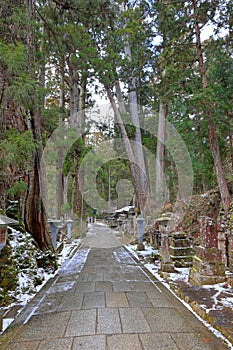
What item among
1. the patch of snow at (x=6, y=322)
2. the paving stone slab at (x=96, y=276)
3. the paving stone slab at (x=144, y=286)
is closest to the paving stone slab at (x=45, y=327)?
the patch of snow at (x=6, y=322)

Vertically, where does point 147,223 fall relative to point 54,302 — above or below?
above

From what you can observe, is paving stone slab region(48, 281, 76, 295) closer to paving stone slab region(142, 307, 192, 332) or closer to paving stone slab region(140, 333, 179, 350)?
paving stone slab region(142, 307, 192, 332)

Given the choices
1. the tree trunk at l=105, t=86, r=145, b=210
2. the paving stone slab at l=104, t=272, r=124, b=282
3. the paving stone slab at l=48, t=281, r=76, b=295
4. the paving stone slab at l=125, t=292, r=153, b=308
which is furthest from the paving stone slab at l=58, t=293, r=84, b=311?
the tree trunk at l=105, t=86, r=145, b=210

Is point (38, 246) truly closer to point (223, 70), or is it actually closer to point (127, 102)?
point (223, 70)

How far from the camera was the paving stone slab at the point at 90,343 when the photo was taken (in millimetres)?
2453

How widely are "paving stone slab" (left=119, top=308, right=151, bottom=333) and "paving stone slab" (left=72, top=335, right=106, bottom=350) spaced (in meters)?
0.32

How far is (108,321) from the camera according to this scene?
3.05m

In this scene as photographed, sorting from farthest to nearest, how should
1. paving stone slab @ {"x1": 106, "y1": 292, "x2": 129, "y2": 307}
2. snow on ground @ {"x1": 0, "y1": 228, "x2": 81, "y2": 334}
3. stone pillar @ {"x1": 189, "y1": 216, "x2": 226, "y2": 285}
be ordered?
1. stone pillar @ {"x1": 189, "y1": 216, "x2": 226, "y2": 285}
2. snow on ground @ {"x1": 0, "y1": 228, "x2": 81, "y2": 334}
3. paving stone slab @ {"x1": 106, "y1": 292, "x2": 129, "y2": 307}

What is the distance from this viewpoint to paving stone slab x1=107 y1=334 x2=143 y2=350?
2445 millimetres

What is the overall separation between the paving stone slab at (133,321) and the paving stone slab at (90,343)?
1.05 feet

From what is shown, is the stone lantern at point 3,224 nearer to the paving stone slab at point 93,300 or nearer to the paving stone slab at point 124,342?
the paving stone slab at point 93,300

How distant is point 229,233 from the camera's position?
16.8 ft

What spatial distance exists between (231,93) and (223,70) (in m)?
0.97

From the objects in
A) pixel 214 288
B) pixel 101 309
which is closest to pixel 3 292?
pixel 101 309
